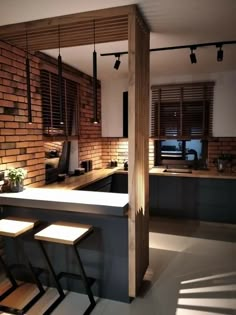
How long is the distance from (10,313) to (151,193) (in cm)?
286

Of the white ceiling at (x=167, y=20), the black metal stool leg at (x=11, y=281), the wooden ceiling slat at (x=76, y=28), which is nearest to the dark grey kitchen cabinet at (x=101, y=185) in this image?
the black metal stool leg at (x=11, y=281)

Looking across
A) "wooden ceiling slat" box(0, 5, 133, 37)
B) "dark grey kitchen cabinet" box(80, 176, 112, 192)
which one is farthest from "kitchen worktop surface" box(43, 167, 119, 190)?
"wooden ceiling slat" box(0, 5, 133, 37)

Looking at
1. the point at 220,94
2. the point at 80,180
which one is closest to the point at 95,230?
the point at 80,180

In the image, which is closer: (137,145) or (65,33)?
(137,145)

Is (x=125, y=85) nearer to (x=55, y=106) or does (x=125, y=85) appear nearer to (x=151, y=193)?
(x=55, y=106)

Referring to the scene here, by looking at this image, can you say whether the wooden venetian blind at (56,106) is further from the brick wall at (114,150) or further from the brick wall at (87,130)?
the brick wall at (114,150)

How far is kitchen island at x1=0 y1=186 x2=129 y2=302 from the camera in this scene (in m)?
2.32

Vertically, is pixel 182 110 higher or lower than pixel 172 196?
higher

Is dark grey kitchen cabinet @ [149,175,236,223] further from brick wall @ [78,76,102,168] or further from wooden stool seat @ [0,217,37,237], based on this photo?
wooden stool seat @ [0,217,37,237]

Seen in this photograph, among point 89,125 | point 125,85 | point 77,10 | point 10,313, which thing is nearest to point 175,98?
point 125,85

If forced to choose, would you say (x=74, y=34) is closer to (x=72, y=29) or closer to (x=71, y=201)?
(x=72, y=29)

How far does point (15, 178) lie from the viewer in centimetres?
268

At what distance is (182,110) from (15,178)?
3165 millimetres

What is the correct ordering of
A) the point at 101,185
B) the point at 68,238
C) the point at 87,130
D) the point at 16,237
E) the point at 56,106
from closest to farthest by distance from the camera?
the point at 68,238
the point at 16,237
the point at 56,106
the point at 101,185
the point at 87,130
